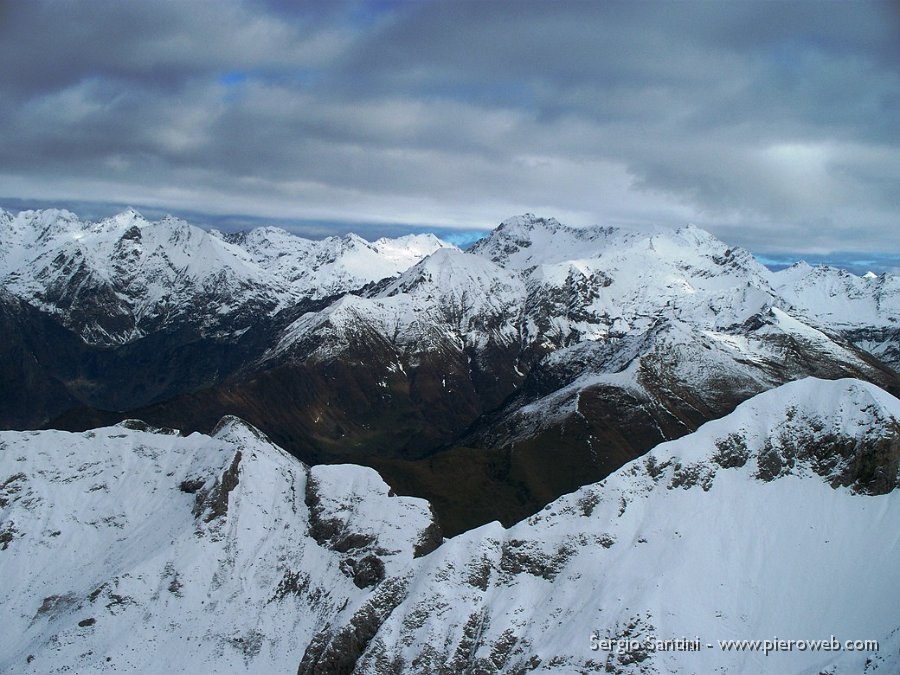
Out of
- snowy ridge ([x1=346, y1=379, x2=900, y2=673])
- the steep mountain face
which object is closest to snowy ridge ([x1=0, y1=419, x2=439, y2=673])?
the steep mountain face

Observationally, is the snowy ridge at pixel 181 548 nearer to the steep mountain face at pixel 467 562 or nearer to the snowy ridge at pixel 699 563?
the steep mountain face at pixel 467 562

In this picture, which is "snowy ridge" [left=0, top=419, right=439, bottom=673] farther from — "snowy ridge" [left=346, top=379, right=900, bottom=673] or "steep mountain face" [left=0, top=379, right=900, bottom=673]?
"snowy ridge" [left=346, top=379, right=900, bottom=673]

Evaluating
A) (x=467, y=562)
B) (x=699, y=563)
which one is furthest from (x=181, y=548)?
(x=699, y=563)

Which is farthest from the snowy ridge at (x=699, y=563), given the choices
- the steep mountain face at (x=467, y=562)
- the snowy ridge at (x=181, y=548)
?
the snowy ridge at (x=181, y=548)

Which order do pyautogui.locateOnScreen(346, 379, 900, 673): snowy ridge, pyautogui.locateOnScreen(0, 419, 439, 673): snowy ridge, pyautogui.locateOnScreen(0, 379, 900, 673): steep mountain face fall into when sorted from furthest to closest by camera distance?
1. pyautogui.locateOnScreen(0, 419, 439, 673): snowy ridge
2. pyautogui.locateOnScreen(0, 379, 900, 673): steep mountain face
3. pyautogui.locateOnScreen(346, 379, 900, 673): snowy ridge

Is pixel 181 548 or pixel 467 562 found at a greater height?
pixel 467 562

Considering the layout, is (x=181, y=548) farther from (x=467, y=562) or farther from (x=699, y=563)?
(x=699, y=563)

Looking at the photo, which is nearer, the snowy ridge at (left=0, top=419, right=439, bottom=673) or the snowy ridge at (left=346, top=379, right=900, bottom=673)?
the snowy ridge at (left=346, top=379, right=900, bottom=673)

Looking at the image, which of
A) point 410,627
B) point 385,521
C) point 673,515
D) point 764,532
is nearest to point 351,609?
point 410,627
